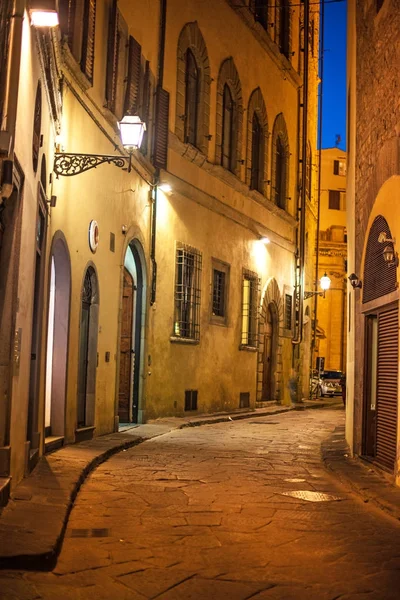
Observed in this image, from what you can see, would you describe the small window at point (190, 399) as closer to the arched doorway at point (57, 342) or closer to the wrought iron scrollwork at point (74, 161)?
the arched doorway at point (57, 342)

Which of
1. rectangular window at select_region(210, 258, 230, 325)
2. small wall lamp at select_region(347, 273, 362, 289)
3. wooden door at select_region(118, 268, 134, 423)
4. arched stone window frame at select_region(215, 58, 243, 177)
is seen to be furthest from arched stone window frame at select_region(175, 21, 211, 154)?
small wall lamp at select_region(347, 273, 362, 289)

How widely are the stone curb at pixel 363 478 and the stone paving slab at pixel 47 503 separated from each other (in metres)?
3.00

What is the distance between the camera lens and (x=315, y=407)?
89.6 ft

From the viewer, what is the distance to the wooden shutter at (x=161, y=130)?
17.2 m

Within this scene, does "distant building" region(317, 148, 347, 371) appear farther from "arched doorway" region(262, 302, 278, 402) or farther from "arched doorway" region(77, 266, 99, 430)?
"arched doorway" region(77, 266, 99, 430)

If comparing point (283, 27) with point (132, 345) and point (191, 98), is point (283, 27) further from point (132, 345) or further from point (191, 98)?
point (132, 345)

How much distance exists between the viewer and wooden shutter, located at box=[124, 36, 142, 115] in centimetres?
1529

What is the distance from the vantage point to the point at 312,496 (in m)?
8.93

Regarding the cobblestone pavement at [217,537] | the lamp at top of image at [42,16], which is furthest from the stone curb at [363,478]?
the lamp at top of image at [42,16]

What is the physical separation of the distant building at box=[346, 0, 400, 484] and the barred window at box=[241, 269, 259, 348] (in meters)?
9.00

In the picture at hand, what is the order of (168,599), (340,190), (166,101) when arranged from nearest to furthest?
(168,599)
(166,101)
(340,190)

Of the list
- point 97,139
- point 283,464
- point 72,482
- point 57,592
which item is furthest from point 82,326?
point 57,592

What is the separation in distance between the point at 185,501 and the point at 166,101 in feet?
36.2

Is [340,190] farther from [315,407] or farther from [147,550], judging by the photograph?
[147,550]
